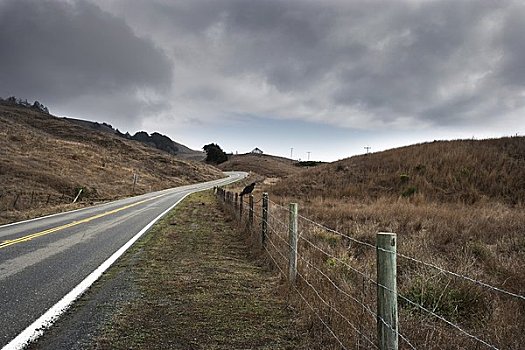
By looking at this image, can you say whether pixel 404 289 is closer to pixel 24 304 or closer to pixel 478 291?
pixel 478 291

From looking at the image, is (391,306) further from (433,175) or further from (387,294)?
(433,175)

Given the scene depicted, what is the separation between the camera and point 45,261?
A: 27.5 feet

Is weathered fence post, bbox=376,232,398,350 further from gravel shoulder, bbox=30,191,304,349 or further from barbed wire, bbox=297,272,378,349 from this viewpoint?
gravel shoulder, bbox=30,191,304,349

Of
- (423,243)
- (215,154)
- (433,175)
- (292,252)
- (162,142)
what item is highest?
(162,142)

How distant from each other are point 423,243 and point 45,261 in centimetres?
863

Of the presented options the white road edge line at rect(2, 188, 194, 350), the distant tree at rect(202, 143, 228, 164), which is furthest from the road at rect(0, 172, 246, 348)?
the distant tree at rect(202, 143, 228, 164)

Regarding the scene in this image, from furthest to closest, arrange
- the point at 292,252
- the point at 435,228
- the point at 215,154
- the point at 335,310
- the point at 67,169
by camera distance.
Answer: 1. the point at 215,154
2. the point at 67,169
3. the point at 435,228
4. the point at 292,252
5. the point at 335,310

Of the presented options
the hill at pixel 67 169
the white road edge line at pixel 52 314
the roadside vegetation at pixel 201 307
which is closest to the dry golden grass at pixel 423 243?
the roadside vegetation at pixel 201 307

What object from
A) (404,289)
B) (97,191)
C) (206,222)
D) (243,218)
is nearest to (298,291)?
(404,289)

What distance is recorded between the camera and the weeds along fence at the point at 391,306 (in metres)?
3.39

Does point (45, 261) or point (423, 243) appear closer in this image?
point (45, 261)

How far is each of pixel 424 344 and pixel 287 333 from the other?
149 centimetres

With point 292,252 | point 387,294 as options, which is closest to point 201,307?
point 292,252

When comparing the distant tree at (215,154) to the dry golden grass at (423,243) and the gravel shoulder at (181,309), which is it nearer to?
the dry golden grass at (423,243)
